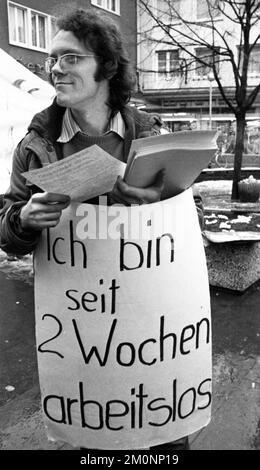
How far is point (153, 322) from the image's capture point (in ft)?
4.92

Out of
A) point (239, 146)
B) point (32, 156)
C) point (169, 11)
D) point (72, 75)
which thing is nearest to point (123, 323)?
point (32, 156)

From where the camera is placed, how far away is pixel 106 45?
5.06 feet

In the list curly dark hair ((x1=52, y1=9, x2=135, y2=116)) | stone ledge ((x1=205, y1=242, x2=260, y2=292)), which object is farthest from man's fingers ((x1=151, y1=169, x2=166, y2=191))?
stone ledge ((x1=205, y1=242, x2=260, y2=292))

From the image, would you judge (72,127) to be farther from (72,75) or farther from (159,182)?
(159,182)

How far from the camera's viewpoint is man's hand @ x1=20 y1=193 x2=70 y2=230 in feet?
4.37

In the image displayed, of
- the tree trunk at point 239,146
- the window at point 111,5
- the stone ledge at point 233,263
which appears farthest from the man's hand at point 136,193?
the window at point 111,5

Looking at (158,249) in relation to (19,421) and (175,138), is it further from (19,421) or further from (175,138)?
(19,421)

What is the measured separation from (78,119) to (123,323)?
2.24 feet

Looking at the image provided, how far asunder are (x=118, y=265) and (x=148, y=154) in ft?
1.21

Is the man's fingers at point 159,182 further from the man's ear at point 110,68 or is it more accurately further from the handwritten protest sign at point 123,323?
the man's ear at point 110,68

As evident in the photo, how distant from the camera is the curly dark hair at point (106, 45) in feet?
4.98

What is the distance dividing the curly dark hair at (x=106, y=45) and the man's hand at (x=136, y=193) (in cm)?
36

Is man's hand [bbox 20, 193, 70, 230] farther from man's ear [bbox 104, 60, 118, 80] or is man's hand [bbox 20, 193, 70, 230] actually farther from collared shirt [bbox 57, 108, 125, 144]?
man's ear [bbox 104, 60, 118, 80]

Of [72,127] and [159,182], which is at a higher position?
[72,127]
